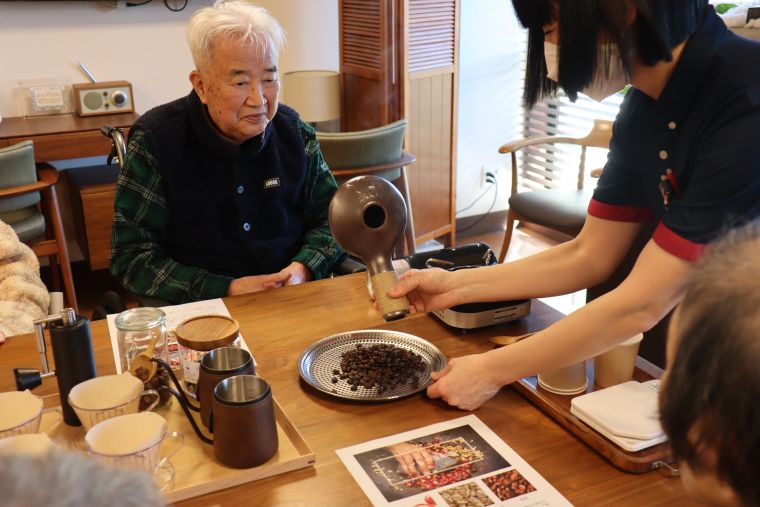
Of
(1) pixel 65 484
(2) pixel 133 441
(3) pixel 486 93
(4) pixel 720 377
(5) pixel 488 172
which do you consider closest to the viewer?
(1) pixel 65 484

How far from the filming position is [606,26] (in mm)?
1251

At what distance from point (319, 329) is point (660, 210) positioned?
76 centimetres

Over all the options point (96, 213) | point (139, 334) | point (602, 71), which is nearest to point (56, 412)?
A: point (139, 334)

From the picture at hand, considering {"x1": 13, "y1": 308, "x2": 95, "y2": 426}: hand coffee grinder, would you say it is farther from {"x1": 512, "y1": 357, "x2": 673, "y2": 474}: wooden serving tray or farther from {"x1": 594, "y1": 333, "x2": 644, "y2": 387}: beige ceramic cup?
{"x1": 594, "y1": 333, "x2": 644, "y2": 387}: beige ceramic cup

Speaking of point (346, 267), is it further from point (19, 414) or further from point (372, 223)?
point (19, 414)

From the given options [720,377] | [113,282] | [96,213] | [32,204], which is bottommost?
[113,282]

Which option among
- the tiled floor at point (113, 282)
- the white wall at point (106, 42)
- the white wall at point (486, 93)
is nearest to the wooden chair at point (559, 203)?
the tiled floor at point (113, 282)

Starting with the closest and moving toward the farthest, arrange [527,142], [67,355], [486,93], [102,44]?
[67,355] < [527,142] < [102,44] < [486,93]

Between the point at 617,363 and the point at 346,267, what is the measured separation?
A: 104cm

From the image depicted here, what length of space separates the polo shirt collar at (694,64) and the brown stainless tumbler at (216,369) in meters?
0.87

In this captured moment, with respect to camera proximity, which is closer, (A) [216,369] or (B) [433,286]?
(A) [216,369]

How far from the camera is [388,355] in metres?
1.54

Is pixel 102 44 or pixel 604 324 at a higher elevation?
pixel 102 44

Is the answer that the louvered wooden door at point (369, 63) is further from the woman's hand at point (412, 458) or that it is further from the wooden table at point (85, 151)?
the woman's hand at point (412, 458)
